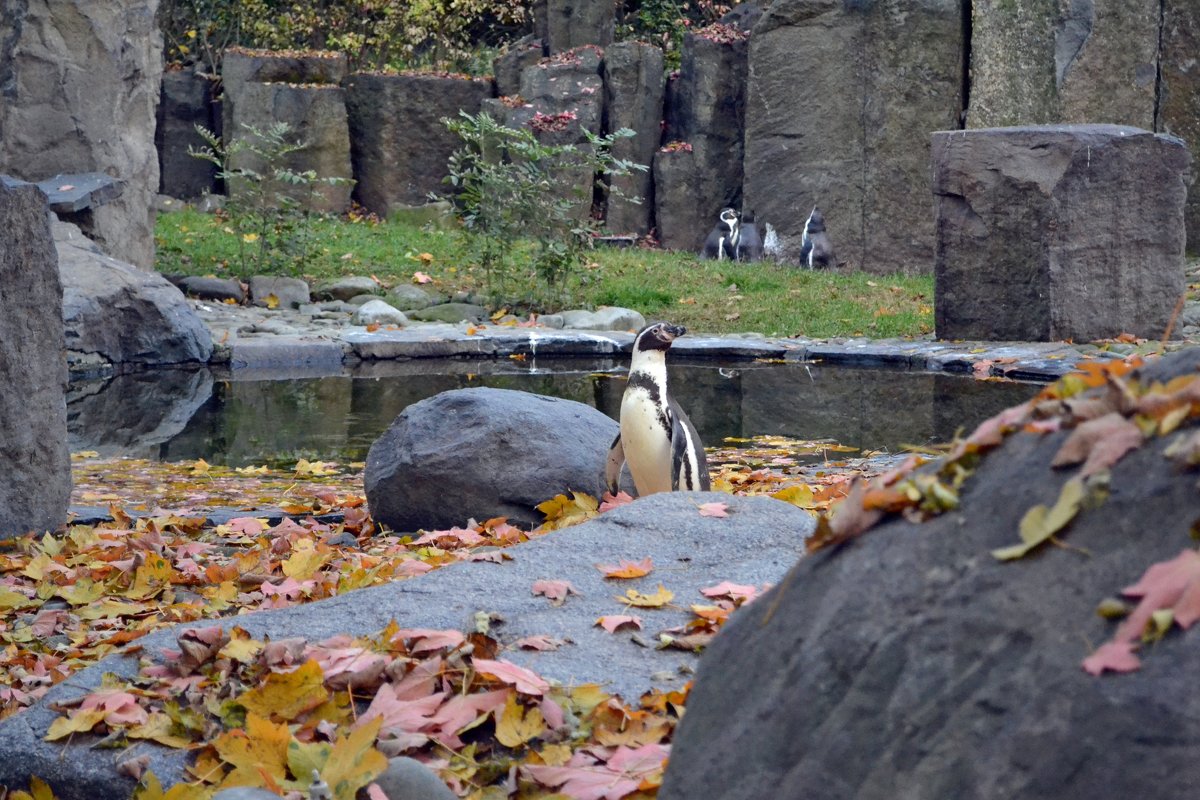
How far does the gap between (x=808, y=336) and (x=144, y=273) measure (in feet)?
19.6

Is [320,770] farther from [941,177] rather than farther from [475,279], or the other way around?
[475,279]

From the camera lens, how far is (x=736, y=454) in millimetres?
7926

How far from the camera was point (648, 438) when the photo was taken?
18.9 ft

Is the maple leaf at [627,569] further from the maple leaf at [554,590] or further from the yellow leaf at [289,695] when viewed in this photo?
the yellow leaf at [289,695]

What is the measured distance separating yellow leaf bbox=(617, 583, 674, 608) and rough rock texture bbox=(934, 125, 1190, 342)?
8813 mm

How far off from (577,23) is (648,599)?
1933 centimetres

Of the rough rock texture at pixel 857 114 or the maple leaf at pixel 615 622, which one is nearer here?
the maple leaf at pixel 615 622

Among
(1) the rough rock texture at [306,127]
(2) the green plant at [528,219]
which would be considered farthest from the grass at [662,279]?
(1) the rough rock texture at [306,127]

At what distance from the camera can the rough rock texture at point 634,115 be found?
19828 mm

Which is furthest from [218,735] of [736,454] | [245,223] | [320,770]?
[245,223]

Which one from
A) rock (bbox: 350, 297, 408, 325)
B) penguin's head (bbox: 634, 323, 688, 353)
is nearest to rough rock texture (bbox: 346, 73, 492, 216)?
rock (bbox: 350, 297, 408, 325)

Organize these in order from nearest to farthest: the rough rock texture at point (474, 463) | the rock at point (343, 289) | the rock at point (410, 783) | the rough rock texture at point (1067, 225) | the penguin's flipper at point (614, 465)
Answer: the rock at point (410, 783)
the rough rock texture at point (474, 463)
the penguin's flipper at point (614, 465)
the rough rock texture at point (1067, 225)
the rock at point (343, 289)

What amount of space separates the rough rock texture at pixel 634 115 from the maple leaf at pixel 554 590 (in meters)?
16.7

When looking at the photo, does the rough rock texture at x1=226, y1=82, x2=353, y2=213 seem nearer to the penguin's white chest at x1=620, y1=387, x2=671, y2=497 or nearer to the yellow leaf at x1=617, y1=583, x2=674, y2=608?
the penguin's white chest at x1=620, y1=387, x2=671, y2=497
